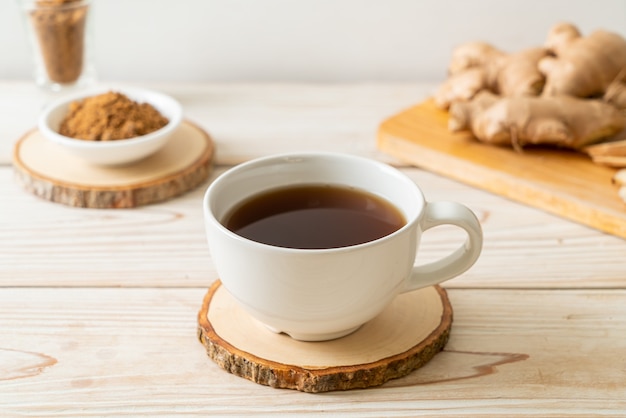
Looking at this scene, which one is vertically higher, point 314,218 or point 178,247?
point 314,218

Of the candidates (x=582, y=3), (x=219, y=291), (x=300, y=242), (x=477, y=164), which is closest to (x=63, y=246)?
(x=219, y=291)

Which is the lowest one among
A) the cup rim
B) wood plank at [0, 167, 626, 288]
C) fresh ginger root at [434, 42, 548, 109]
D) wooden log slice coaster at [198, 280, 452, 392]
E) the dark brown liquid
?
wood plank at [0, 167, 626, 288]

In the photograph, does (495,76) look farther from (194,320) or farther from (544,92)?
(194,320)

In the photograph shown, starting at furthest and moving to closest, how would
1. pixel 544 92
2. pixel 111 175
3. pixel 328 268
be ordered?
pixel 544 92, pixel 111 175, pixel 328 268

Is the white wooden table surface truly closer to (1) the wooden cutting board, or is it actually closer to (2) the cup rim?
(1) the wooden cutting board

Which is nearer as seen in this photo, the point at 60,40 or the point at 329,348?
the point at 329,348

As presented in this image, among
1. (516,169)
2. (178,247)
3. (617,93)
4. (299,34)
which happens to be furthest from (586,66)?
(178,247)

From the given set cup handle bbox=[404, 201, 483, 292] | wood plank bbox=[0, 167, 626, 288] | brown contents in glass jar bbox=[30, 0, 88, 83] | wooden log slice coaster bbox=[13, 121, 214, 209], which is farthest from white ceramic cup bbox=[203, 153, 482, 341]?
brown contents in glass jar bbox=[30, 0, 88, 83]
